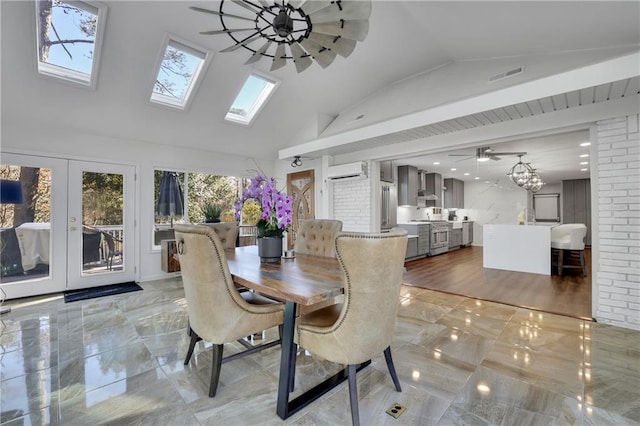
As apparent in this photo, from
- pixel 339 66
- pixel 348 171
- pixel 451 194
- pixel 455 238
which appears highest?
pixel 339 66

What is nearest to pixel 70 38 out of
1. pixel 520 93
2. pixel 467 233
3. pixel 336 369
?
pixel 336 369

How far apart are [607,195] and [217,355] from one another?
390 centimetres

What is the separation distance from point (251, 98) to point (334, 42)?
11.0 feet

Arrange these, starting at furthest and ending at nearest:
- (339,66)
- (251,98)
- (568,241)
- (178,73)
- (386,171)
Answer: (386,171) → (568,241) → (251,98) → (339,66) → (178,73)

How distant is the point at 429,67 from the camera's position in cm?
404

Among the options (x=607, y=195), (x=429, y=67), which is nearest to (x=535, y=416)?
(x=607, y=195)

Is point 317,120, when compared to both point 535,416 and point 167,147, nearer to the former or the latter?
point 167,147

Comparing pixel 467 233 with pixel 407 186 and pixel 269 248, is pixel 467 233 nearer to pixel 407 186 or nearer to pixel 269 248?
pixel 407 186

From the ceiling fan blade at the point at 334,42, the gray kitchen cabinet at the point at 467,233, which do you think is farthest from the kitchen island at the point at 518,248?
the ceiling fan blade at the point at 334,42

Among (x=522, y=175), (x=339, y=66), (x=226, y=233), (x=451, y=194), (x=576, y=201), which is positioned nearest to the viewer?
(x=226, y=233)

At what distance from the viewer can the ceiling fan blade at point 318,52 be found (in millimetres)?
1922

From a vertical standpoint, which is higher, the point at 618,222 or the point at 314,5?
the point at 314,5

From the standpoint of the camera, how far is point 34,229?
3.84 metres

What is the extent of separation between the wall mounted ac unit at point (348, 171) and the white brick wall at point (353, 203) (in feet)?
0.42
